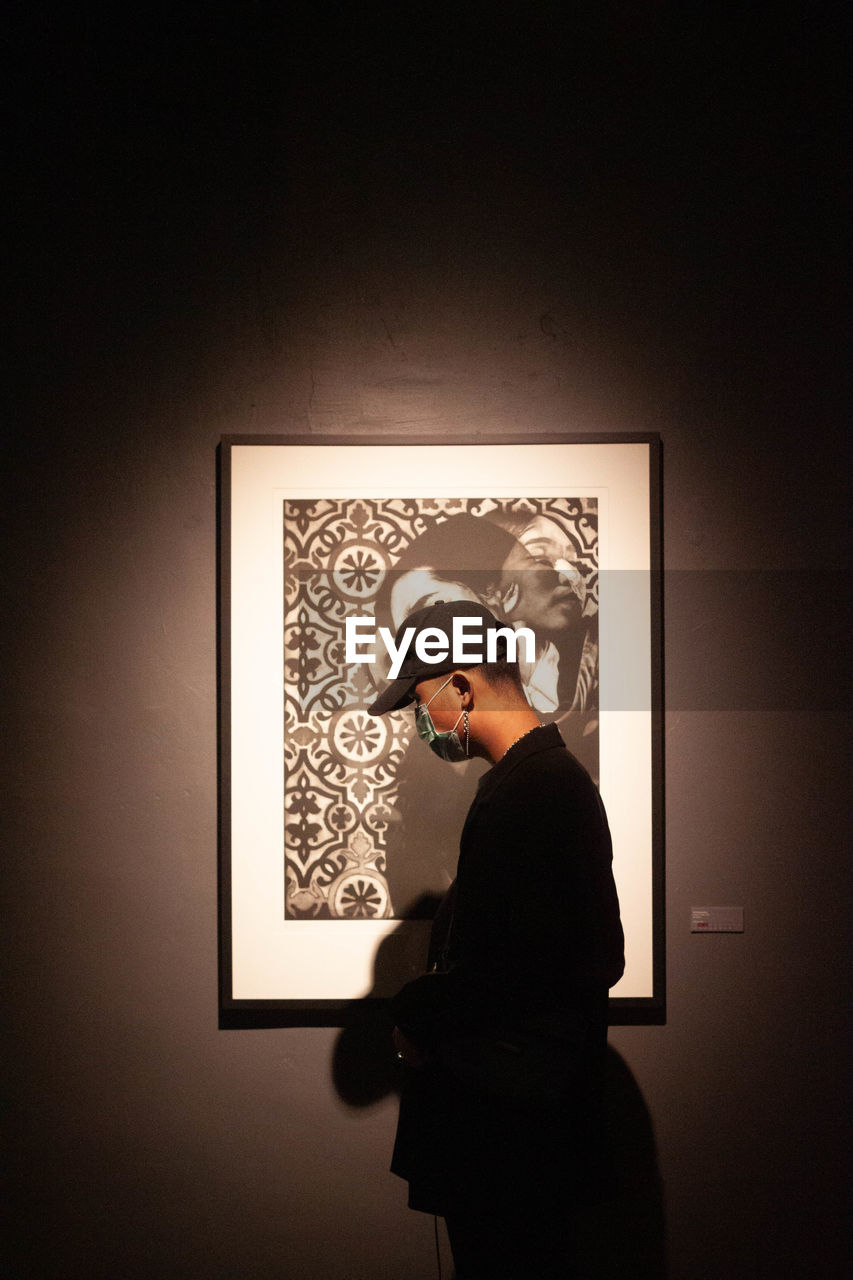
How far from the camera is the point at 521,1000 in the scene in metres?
1.43

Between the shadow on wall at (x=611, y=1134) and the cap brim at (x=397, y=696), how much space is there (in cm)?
52

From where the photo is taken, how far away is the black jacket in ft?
4.66

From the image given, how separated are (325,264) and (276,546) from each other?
2.40ft

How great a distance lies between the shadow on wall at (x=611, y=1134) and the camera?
1918 mm

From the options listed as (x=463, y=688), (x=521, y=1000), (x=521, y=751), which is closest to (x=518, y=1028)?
(x=521, y=1000)

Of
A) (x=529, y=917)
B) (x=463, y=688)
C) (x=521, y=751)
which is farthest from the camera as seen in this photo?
(x=463, y=688)

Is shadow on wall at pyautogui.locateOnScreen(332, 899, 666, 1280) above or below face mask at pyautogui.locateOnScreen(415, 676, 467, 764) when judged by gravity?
below

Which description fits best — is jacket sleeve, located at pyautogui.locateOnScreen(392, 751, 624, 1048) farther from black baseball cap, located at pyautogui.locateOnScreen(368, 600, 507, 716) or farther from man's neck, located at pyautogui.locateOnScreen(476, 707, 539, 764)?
black baseball cap, located at pyautogui.locateOnScreen(368, 600, 507, 716)

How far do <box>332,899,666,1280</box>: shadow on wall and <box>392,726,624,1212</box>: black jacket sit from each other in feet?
1.26

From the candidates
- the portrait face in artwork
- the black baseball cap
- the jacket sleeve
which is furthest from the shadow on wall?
the portrait face in artwork

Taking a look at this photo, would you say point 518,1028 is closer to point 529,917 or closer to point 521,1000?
point 521,1000

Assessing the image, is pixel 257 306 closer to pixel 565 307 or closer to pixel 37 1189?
pixel 565 307

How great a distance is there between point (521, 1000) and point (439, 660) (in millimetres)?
675

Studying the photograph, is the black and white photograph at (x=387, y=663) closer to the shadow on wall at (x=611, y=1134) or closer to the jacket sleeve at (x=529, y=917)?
the shadow on wall at (x=611, y=1134)
